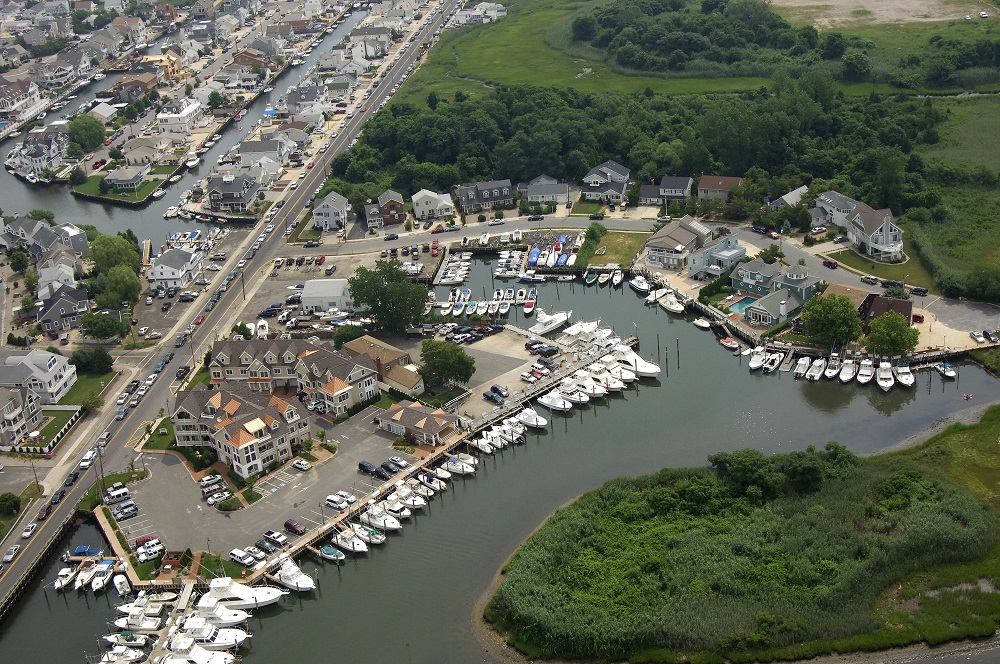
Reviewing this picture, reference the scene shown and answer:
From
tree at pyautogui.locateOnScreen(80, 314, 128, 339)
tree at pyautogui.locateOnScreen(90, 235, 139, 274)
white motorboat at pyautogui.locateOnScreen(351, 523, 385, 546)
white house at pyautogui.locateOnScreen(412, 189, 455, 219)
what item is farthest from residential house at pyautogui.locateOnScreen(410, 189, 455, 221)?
white motorboat at pyautogui.locateOnScreen(351, 523, 385, 546)

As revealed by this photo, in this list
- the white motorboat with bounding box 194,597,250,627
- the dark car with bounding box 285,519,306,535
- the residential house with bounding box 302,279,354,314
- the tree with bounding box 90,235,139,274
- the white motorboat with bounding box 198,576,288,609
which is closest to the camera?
the white motorboat with bounding box 194,597,250,627

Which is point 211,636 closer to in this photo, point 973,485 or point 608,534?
point 608,534

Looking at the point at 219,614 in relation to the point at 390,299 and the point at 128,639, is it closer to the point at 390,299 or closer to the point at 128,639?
the point at 128,639

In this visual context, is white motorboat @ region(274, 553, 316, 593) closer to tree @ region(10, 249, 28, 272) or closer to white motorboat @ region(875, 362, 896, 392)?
white motorboat @ region(875, 362, 896, 392)

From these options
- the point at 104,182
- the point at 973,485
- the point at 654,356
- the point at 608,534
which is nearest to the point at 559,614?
the point at 608,534

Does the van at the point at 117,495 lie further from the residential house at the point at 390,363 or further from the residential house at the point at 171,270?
the residential house at the point at 171,270
